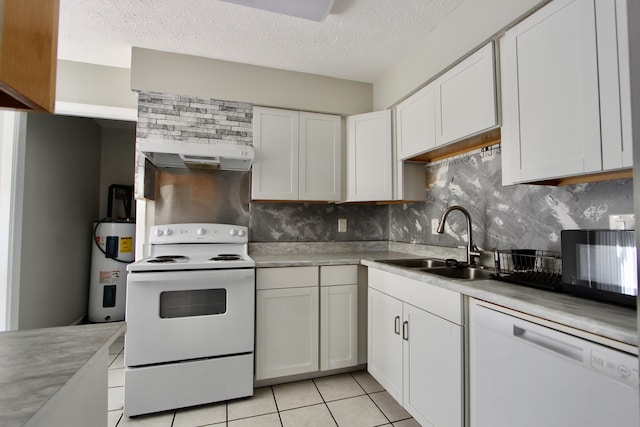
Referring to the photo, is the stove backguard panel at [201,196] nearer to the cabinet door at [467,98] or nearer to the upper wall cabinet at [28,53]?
the cabinet door at [467,98]

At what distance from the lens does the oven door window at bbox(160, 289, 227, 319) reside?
191 cm

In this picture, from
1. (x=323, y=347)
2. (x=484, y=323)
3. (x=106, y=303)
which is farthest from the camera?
(x=106, y=303)


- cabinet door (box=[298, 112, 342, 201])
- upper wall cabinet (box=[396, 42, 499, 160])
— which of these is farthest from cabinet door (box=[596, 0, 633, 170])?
cabinet door (box=[298, 112, 342, 201])

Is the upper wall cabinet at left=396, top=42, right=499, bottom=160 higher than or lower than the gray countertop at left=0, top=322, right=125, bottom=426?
higher

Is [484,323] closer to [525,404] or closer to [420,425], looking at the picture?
[525,404]

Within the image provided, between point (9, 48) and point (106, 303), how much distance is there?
11.7 feet

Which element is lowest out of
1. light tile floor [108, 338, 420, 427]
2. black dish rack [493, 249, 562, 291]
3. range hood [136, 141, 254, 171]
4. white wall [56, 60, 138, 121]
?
light tile floor [108, 338, 420, 427]

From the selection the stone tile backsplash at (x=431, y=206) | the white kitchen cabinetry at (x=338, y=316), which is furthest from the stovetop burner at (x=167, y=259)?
the white kitchen cabinetry at (x=338, y=316)

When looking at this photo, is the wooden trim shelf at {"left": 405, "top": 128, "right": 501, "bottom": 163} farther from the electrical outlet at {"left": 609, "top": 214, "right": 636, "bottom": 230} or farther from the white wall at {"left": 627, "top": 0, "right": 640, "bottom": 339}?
the white wall at {"left": 627, "top": 0, "right": 640, "bottom": 339}

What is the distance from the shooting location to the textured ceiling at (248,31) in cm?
184

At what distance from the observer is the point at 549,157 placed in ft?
4.11

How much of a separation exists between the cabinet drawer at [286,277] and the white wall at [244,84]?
1.38 metres

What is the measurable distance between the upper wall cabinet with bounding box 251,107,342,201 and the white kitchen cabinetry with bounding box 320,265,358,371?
713mm

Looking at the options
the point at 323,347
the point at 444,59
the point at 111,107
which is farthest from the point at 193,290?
the point at 444,59
